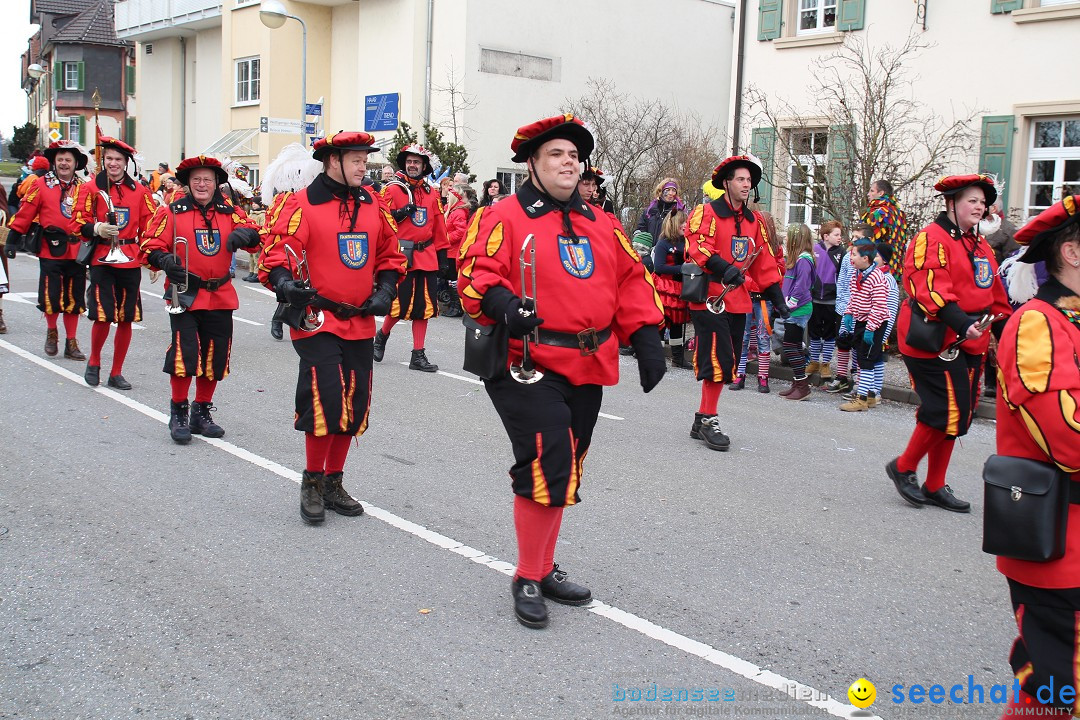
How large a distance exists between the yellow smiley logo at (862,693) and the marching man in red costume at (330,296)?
2.99m

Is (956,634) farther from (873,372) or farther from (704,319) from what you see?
(873,372)

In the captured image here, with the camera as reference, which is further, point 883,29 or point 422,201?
point 883,29

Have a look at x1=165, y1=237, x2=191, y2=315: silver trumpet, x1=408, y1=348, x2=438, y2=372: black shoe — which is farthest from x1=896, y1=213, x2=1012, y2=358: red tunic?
→ x1=408, y1=348, x2=438, y2=372: black shoe

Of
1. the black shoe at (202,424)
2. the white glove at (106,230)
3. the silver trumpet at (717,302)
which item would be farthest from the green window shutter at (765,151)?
the black shoe at (202,424)

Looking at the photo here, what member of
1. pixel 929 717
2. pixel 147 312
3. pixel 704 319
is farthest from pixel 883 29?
Answer: pixel 929 717

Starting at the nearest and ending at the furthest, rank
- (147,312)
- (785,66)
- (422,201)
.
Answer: (422,201), (147,312), (785,66)

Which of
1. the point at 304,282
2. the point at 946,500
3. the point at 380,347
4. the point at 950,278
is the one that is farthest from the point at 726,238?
the point at 380,347

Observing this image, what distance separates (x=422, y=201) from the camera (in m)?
11.2

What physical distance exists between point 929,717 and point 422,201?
8521mm

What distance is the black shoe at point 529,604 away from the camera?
435 centimetres

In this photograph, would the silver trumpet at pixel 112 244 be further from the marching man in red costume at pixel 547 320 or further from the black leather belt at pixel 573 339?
the black leather belt at pixel 573 339

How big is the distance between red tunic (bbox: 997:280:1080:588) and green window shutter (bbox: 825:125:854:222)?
11.5 m

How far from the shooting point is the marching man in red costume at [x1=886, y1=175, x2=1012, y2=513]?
19.6 ft

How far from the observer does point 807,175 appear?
49.9ft
